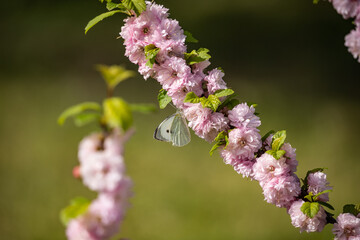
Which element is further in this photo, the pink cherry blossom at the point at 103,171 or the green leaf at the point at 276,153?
the green leaf at the point at 276,153

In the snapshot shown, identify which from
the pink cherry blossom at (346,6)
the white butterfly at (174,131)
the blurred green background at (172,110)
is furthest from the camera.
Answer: the blurred green background at (172,110)

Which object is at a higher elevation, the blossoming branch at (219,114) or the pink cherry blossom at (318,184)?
the blossoming branch at (219,114)

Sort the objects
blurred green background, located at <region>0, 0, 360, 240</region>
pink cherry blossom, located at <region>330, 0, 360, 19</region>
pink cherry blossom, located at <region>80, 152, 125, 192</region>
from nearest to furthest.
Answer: pink cherry blossom, located at <region>80, 152, 125, 192</region> → pink cherry blossom, located at <region>330, 0, 360, 19</region> → blurred green background, located at <region>0, 0, 360, 240</region>

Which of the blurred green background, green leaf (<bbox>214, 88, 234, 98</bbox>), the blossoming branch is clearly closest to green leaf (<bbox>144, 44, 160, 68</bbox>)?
the blossoming branch

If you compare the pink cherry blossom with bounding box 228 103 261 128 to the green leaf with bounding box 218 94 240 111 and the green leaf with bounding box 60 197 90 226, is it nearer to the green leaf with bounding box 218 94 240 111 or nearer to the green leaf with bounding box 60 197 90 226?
the green leaf with bounding box 218 94 240 111

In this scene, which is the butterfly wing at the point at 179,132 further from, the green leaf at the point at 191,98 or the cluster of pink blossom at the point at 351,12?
the cluster of pink blossom at the point at 351,12

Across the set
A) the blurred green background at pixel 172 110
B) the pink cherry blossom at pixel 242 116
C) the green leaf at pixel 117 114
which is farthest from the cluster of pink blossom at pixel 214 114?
Result: the blurred green background at pixel 172 110

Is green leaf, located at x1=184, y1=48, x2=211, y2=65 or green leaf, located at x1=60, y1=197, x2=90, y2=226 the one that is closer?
green leaf, located at x1=60, y1=197, x2=90, y2=226
